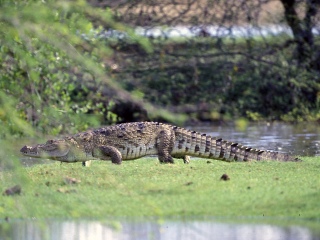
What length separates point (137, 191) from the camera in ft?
26.1

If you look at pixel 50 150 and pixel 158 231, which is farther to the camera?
pixel 50 150

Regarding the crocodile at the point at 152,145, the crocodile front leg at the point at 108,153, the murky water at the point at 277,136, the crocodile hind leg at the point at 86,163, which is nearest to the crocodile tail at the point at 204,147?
the crocodile at the point at 152,145

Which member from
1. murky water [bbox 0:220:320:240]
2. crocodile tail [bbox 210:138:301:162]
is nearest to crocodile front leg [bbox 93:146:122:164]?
crocodile tail [bbox 210:138:301:162]

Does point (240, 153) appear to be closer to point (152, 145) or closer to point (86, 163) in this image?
point (152, 145)

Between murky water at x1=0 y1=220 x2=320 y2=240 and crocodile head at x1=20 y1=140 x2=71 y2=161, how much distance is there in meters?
3.02

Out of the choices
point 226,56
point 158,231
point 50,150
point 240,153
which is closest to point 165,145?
point 240,153

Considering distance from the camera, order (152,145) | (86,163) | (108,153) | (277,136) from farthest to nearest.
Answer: (277,136) → (152,145) → (108,153) → (86,163)

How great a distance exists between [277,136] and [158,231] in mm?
8061

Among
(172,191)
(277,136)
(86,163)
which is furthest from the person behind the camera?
(277,136)

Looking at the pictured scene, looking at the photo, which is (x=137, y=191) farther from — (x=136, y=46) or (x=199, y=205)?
(x=136, y=46)

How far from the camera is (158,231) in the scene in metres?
6.83

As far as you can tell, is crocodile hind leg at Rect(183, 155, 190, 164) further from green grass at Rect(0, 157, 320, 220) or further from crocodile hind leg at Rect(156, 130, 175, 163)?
green grass at Rect(0, 157, 320, 220)

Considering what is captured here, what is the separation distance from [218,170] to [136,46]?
384 inches

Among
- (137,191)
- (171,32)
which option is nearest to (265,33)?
(171,32)
